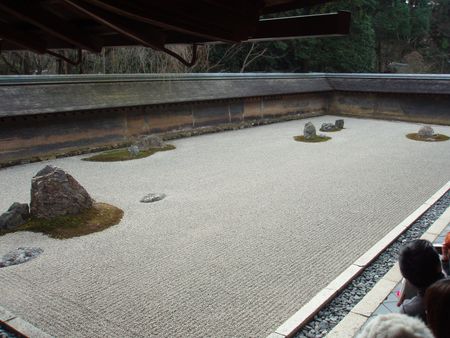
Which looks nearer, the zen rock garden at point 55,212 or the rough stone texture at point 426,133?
the zen rock garden at point 55,212

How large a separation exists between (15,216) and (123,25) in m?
4.49

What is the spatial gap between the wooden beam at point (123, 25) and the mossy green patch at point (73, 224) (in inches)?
142

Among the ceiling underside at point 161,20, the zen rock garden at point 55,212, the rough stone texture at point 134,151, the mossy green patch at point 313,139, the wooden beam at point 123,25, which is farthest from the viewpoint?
the mossy green patch at point 313,139

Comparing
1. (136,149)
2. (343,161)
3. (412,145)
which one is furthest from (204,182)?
(412,145)

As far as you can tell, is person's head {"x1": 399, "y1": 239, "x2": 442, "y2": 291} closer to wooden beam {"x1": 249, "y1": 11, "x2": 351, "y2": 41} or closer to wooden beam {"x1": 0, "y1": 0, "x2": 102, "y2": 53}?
Answer: wooden beam {"x1": 249, "y1": 11, "x2": 351, "y2": 41}

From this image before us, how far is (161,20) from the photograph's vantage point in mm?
2787

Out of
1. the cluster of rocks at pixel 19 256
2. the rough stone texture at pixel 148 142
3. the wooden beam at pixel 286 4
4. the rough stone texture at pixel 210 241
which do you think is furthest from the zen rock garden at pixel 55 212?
the rough stone texture at pixel 148 142

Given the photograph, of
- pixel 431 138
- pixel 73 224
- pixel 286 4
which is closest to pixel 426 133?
pixel 431 138

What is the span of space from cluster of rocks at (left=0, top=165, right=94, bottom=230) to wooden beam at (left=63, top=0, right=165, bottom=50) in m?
3.71

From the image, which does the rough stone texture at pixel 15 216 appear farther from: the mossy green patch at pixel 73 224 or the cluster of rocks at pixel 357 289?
the cluster of rocks at pixel 357 289

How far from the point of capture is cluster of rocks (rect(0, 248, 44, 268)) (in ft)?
17.0

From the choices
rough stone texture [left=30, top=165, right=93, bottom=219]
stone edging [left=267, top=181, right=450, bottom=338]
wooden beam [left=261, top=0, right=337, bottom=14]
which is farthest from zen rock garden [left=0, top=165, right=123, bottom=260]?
wooden beam [left=261, top=0, right=337, bottom=14]

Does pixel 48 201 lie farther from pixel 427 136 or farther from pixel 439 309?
pixel 427 136

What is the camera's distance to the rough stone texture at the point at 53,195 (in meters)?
6.36
